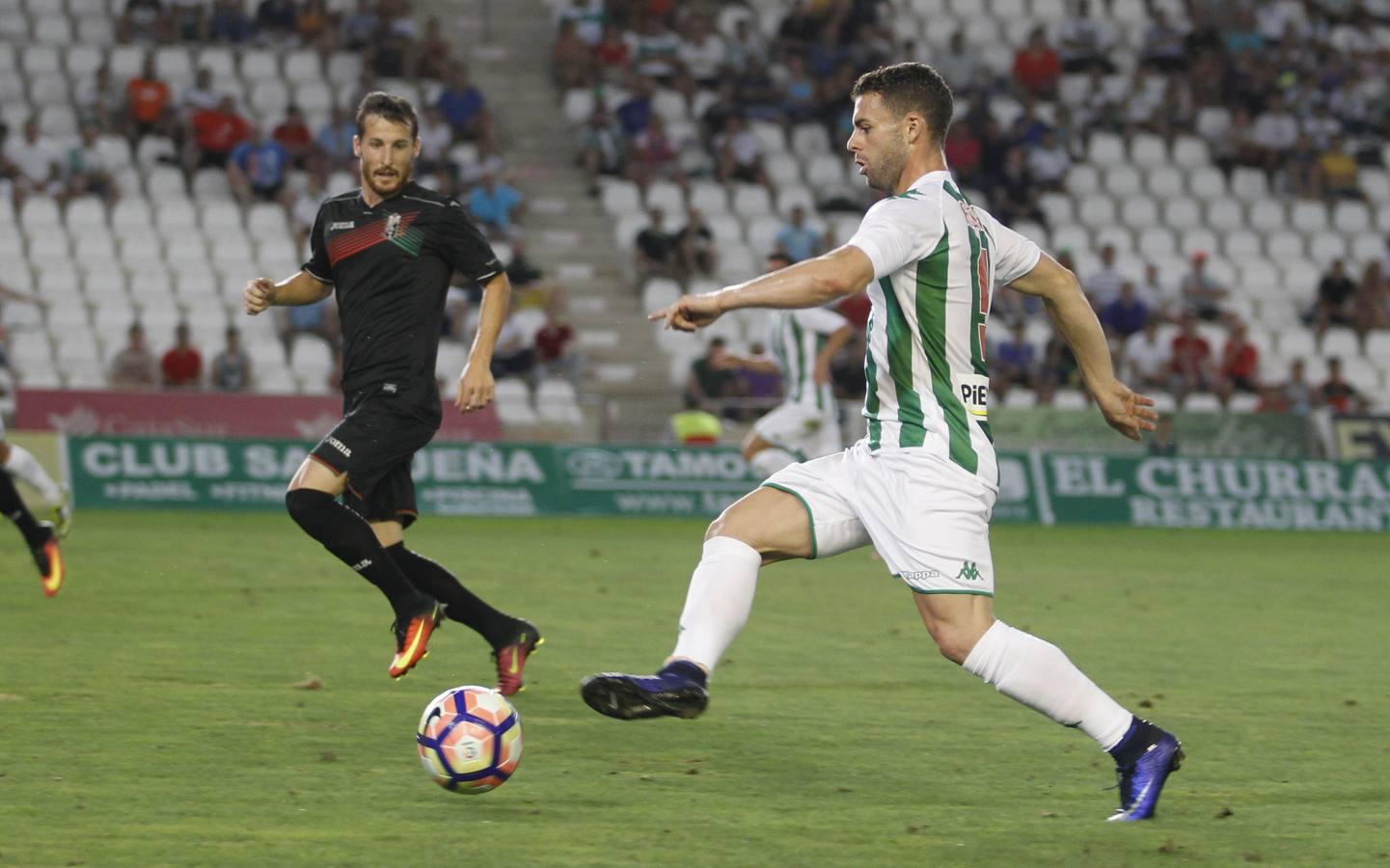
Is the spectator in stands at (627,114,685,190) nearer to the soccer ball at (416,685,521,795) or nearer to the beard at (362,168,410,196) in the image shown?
the beard at (362,168,410,196)

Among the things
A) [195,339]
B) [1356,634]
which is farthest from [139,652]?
[195,339]

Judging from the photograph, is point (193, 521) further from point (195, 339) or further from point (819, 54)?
point (819, 54)

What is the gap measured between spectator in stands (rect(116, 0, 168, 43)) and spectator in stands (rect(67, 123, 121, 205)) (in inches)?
92.3

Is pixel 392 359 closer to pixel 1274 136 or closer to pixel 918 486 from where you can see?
pixel 918 486

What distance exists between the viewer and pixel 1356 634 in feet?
35.4

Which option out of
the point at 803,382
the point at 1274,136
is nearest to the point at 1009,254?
the point at 803,382

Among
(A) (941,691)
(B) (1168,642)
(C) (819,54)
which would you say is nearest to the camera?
(A) (941,691)

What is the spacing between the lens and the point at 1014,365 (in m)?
21.7

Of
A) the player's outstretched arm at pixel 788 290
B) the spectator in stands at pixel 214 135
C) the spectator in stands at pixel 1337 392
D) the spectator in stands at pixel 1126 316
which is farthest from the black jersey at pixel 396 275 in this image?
the spectator in stands at pixel 1126 316

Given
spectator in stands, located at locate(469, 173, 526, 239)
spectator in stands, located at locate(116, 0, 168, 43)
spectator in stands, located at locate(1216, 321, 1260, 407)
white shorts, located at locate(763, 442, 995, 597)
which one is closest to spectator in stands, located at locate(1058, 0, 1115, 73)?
spectator in stands, located at locate(1216, 321, 1260, 407)

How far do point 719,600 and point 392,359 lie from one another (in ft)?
7.60

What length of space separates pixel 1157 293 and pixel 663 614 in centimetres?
1435

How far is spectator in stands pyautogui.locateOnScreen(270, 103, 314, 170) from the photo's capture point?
21.9 metres

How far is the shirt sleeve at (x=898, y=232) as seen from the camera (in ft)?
17.2
